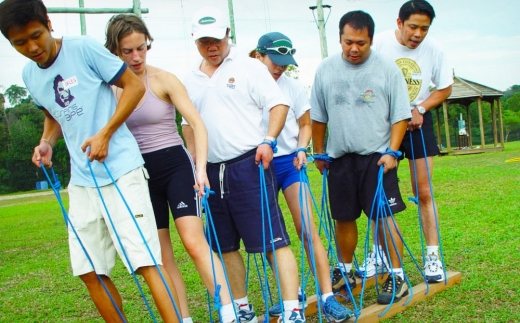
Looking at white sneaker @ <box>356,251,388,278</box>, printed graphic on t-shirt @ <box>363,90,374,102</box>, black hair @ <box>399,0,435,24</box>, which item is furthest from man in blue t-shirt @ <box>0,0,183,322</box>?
black hair @ <box>399,0,435,24</box>

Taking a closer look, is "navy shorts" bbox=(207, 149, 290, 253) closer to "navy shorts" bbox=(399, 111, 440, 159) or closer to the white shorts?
the white shorts

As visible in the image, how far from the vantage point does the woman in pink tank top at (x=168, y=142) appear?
3479mm

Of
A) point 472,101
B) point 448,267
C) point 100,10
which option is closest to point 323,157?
point 448,267

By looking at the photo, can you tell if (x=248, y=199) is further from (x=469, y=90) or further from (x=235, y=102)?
(x=469, y=90)

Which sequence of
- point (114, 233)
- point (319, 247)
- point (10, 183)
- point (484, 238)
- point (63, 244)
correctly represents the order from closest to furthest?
point (114, 233) → point (319, 247) → point (484, 238) → point (63, 244) → point (10, 183)

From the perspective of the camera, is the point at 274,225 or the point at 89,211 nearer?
the point at 89,211

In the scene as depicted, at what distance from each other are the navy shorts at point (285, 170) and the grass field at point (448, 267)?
0.95 meters

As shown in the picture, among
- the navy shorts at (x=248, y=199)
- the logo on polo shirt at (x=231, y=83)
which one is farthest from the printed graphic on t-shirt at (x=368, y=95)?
the logo on polo shirt at (x=231, y=83)

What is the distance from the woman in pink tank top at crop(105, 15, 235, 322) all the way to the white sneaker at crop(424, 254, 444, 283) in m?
1.72

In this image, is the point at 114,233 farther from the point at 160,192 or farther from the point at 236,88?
the point at 236,88

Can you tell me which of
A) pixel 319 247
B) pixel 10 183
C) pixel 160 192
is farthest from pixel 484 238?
pixel 10 183

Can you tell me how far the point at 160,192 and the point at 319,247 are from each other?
3.62ft

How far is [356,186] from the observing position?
4352mm

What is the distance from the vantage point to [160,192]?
3.72 meters
